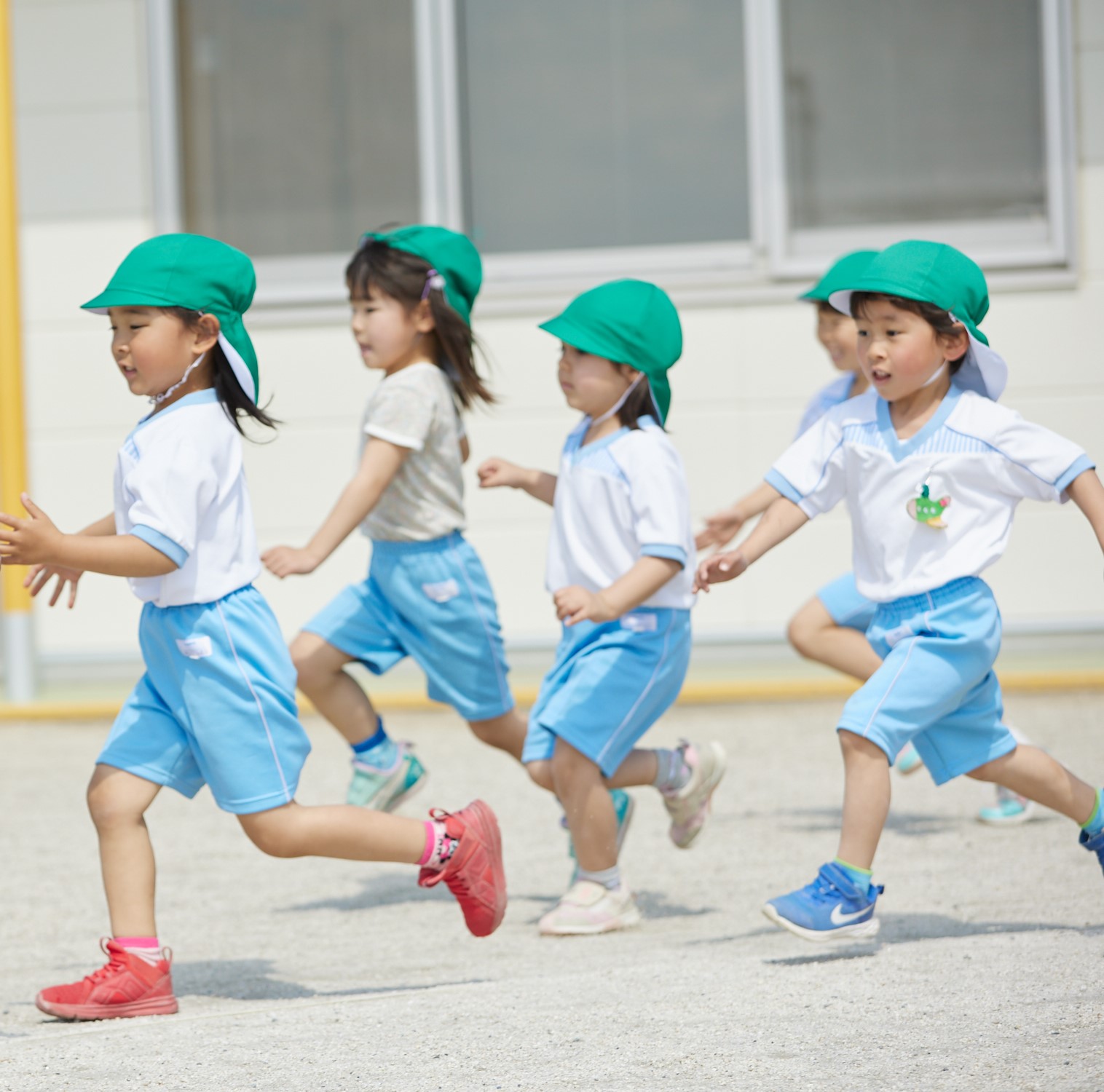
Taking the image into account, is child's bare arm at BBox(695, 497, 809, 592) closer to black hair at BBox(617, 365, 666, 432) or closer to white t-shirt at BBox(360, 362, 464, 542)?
black hair at BBox(617, 365, 666, 432)

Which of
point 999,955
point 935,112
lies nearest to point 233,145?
point 935,112

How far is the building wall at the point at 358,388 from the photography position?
6.56 meters

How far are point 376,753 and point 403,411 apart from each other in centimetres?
89

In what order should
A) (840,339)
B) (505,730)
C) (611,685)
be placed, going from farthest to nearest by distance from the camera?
(840,339)
(505,730)
(611,685)

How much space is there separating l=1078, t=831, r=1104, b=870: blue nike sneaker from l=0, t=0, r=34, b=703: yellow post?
4.57m

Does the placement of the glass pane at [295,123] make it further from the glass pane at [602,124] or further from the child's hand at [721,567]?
the child's hand at [721,567]

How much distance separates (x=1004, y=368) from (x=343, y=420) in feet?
13.0

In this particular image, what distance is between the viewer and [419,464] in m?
4.15

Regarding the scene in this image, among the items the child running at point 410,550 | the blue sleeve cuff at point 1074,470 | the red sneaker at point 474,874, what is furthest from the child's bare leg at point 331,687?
the blue sleeve cuff at point 1074,470

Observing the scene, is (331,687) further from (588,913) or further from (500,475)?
(588,913)

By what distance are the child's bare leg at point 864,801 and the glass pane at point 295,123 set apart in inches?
175

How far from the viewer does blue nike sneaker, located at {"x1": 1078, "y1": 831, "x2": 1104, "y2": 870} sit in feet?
11.2

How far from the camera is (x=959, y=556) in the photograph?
128 inches

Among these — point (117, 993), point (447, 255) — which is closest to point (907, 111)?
point (447, 255)
